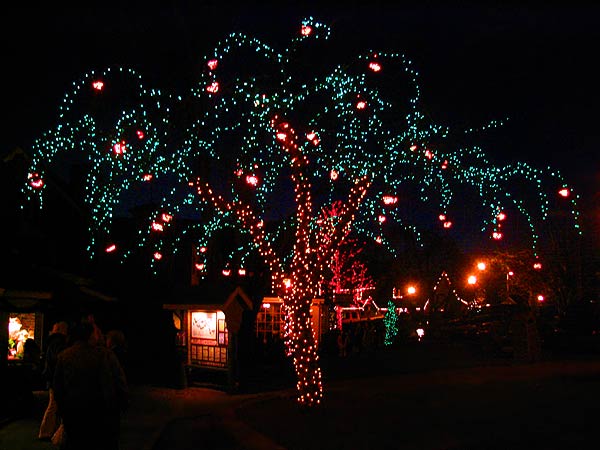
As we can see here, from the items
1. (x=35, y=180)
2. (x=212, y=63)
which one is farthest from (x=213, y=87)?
(x=35, y=180)

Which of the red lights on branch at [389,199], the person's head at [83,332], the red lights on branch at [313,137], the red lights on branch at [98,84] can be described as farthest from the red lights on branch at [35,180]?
the person's head at [83,332]

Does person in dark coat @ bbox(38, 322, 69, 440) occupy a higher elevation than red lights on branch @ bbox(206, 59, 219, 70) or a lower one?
lower

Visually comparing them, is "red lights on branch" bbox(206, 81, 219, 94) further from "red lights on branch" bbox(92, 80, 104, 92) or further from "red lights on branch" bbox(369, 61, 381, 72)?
"red lights on branch" bbox(369, 61, 381, 72)

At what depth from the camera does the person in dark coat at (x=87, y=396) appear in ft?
20.5

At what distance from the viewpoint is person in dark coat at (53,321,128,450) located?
6.23 meters

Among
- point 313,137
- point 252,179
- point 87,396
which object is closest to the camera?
point 87,396

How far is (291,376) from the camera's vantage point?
65.6 ft

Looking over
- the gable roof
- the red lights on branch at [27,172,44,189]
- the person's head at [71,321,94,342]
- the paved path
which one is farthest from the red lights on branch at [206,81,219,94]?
the red lights on branch at [27,172,44,189]

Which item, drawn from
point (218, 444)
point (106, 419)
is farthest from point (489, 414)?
point (106, 419)

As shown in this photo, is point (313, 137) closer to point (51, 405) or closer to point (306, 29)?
point (306, 29)

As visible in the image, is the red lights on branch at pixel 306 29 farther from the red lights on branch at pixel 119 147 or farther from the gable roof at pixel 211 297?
the gable roof at pixel 211 297

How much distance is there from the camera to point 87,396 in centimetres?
625

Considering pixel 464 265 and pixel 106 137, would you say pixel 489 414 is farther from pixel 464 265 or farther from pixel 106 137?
pixel 464 265

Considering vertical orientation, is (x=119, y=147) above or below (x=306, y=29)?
below
